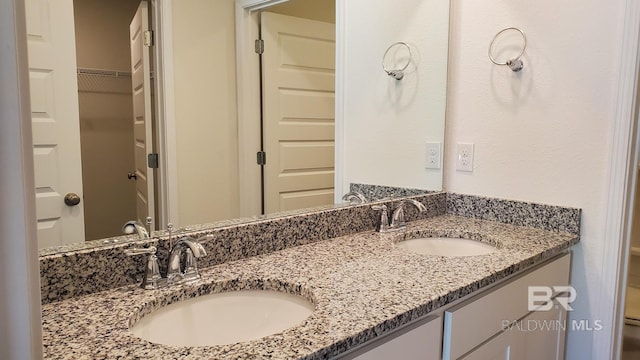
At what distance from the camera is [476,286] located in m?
1.08

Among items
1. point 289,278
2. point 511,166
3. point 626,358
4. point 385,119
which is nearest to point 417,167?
point 385,119

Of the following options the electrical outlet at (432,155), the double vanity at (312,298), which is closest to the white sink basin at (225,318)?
the double vanity at (312,298)

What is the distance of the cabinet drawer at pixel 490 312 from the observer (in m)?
1.04

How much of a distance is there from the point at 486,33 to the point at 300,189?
3.12 feet

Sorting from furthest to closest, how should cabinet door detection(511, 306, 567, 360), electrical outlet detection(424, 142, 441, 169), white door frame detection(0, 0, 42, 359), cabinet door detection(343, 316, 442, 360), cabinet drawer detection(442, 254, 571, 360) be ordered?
1. electrical outlet detection(424, 142, 441, 169)
2. cabinet door detection(511, 306, 567, 360)
3. cabinet drawer detection(442, 254, 571, 360)
4. cabinet door detection(343, 316, 442, 360)
5. white door frame detection(0, 0, 42, 359)

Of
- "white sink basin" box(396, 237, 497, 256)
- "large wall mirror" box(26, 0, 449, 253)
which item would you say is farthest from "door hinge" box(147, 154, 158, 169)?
"white sink basin" box(396, 237, 497, 256)

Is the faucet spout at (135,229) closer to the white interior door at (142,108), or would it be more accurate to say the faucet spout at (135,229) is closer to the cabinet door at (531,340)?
the white interior door at (142,108)

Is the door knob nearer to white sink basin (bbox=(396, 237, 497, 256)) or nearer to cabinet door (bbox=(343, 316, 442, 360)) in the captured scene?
cabinet door (bbox=(343, 316, 442, 360))

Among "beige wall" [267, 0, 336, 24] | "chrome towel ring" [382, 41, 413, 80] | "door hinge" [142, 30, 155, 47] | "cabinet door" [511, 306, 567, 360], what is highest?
"beige wall" [267, 0, 336, 24]

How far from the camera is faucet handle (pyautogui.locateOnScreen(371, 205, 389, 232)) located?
62.0 inches

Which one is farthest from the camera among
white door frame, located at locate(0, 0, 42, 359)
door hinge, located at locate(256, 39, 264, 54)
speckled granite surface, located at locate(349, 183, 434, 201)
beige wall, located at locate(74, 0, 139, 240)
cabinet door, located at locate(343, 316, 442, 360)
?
speckled granite surface, located at locate(349, 183, 434, 201)

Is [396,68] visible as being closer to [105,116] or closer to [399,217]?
[399,217]

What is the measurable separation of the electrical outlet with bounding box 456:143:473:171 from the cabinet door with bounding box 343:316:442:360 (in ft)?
3.07

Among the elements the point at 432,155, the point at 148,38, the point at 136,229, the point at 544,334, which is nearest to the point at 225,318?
the point at 136,229
